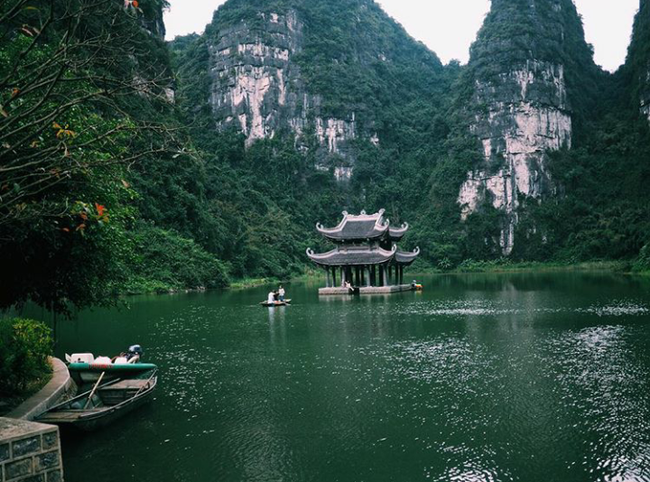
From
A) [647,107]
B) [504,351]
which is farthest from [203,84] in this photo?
[504,351]

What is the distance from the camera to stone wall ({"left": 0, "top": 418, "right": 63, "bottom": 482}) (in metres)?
5.58

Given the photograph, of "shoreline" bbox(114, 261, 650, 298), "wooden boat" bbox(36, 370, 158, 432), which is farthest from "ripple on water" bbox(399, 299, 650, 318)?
"shoreline" bbox(114, 261, 650, 298)

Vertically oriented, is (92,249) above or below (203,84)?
below

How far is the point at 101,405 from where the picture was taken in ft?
32.3

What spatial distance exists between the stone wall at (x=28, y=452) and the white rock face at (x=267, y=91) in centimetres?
9637

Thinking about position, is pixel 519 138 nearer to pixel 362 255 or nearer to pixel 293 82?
pixel 293 82

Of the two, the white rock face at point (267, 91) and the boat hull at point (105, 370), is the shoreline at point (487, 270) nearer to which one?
the boat hull at point (105, 370)

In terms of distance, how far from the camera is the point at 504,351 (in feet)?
46.6

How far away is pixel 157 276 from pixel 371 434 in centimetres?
3791

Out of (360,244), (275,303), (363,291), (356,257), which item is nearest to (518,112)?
(360,244)

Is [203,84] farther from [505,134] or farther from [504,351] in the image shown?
[504,351]

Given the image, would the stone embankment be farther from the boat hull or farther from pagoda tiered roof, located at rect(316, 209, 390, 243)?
pagoda tiered roof, located at rect(316, 209, 390, 243)

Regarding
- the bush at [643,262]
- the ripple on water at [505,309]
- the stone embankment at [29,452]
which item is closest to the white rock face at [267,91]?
the bush at [643,262]

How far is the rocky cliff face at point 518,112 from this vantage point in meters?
91.8
